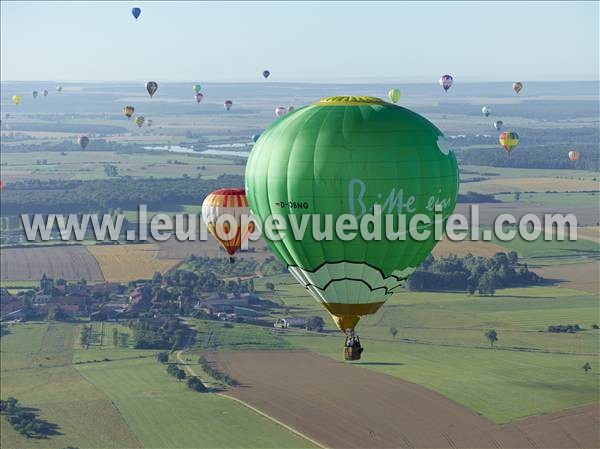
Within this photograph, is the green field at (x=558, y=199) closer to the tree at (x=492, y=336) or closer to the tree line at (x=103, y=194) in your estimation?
the tree line at (x=103, y=194)

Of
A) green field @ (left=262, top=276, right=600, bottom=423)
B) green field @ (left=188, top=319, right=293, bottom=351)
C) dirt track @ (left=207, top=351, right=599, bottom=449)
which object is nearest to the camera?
dirt track @ (left=207, top=351, right=599, bottom=449)

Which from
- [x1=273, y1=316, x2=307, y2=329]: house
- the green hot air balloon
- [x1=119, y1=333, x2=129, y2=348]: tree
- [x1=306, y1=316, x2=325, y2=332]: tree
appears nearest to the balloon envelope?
the green hot air balloon

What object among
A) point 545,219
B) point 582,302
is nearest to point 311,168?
point 582,302

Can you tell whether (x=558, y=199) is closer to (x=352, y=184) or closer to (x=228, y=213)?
(x=228, y=213)

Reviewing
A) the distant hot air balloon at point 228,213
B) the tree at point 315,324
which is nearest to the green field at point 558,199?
the tree at point 315,324

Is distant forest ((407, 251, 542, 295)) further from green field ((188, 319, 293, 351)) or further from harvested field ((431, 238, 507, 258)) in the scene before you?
green field ((188, 319, 293, 351))

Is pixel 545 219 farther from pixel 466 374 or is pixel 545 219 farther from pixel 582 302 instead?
pixel 466 374
